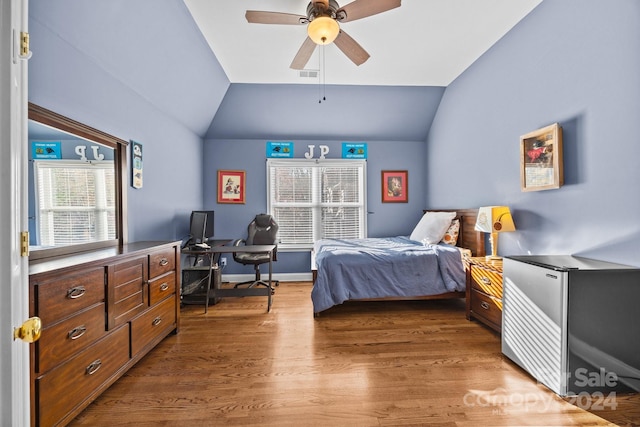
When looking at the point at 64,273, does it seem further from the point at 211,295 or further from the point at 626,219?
the point at 626,219

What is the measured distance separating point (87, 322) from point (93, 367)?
29cm

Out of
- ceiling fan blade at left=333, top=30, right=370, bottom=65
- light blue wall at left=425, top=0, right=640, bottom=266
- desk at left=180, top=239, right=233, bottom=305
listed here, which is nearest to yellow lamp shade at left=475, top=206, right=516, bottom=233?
light blue wall at left=425, top=0, right=640, bottom=266

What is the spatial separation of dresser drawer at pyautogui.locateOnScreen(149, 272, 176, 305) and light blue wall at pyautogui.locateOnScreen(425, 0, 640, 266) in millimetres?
3407

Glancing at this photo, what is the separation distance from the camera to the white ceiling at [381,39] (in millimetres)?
2490

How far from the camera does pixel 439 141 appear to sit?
443 cm

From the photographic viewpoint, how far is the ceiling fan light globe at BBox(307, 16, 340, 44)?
1.99 meters

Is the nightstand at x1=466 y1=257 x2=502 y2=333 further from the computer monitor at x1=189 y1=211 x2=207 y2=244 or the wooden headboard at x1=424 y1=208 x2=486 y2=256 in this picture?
the computer monitor at x1=189 y1=211 x2=207 y2=244

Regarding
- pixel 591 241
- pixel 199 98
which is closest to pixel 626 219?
pixel 591 241

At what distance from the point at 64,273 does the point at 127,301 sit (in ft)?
1.91

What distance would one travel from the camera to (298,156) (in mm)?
4801

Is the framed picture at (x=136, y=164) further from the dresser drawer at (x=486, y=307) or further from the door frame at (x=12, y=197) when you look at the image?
the dresser drawer at (x=486, y=307)

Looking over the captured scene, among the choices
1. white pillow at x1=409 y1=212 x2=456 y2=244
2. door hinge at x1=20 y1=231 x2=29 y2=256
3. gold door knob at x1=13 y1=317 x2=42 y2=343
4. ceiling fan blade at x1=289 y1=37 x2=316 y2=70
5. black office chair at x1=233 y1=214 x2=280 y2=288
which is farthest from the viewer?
black office chair at x1=233 y1=214 x2=280 y2=288

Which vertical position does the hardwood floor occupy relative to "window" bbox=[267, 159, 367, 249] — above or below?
below

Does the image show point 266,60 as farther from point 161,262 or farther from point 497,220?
point 497,220
